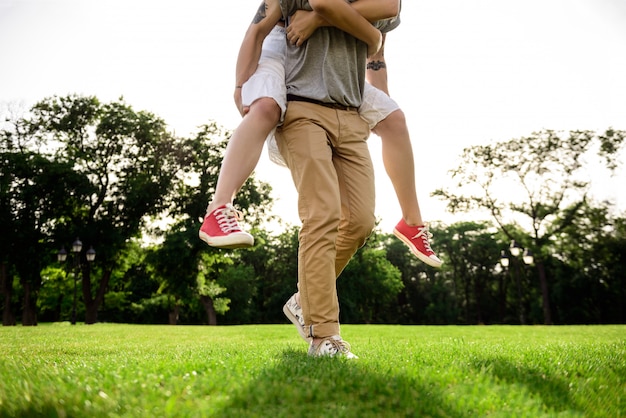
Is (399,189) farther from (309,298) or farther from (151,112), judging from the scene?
(151,112)

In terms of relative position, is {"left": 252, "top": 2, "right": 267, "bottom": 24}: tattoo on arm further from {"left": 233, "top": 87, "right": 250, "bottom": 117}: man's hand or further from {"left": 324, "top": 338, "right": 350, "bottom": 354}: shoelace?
{"left": 324, "top": 338, "right": 350, "bottom": 354}: shoelace

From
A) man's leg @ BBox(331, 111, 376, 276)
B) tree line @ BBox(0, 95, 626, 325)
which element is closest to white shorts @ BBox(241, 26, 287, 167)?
man's leg @ BBox(331, 111, 376, 276)

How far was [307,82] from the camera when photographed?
3.20 m

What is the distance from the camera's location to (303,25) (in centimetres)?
316

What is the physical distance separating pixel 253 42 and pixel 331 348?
2007 millimetres

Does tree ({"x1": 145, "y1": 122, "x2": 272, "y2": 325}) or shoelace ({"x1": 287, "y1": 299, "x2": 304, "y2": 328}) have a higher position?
tree ({"x1": 145, "y1": 122, "x2": 272, "y2": 325})

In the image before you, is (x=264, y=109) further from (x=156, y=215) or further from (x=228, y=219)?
(x=156, y=215)

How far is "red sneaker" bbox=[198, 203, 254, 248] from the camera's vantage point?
8.87 feet

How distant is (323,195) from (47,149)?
29506 millimetres

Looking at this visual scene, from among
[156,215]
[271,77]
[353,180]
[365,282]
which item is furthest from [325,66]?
[365,282]

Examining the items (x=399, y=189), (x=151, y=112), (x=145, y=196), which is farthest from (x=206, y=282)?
(x=399, y=189)

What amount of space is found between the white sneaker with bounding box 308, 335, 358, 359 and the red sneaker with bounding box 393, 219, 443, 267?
1001 mm

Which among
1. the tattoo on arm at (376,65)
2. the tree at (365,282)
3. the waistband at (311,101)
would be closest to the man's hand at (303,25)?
the waistband at (311,101)

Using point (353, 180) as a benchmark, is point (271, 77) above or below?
above
